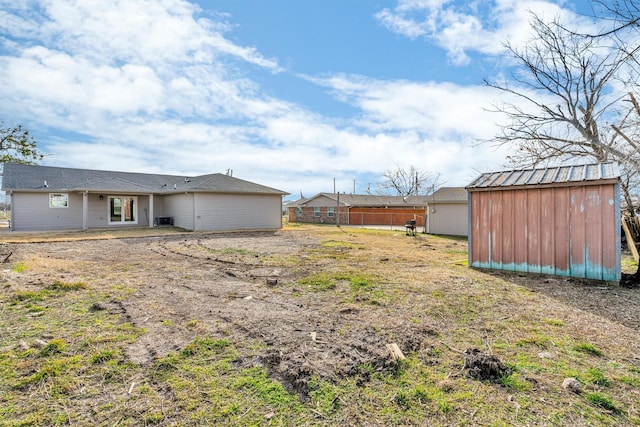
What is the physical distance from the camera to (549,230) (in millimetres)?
6641

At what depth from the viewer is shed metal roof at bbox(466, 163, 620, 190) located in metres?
6.27

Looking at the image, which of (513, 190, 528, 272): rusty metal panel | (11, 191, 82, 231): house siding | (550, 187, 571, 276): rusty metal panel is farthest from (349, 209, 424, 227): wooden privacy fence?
(550, 187, 571, 276): rusty metal panel

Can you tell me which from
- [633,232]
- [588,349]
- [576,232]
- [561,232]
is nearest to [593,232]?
[576,232]

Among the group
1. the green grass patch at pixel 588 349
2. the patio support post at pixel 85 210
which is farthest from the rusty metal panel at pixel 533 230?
the patio support post at pixel 85 210

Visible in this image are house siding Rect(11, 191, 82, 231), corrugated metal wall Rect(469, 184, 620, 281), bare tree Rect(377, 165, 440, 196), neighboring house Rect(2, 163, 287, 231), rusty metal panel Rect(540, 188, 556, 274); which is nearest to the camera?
corrugated metal wall Rect(469, 184, 620, 281)

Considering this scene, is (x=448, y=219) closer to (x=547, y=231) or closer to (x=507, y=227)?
(x=507, y=227)

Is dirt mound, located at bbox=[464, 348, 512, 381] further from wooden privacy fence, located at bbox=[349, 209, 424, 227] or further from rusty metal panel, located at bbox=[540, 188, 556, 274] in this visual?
wooden privacy fence, located at bbox=[349, 209, 424, 227]

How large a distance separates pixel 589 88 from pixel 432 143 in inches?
351

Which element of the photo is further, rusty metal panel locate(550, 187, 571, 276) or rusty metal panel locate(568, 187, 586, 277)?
rusty metal panel locate(550, 187, 571, 276)

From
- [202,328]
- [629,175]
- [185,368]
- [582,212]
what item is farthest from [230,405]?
[629,175]

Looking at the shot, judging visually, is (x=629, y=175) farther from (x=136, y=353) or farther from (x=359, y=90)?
(x=136, y=353)

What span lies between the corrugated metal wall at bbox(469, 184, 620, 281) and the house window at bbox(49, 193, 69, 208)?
822 inches

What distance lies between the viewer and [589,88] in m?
11.6

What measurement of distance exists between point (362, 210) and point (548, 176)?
26248 millimetres
